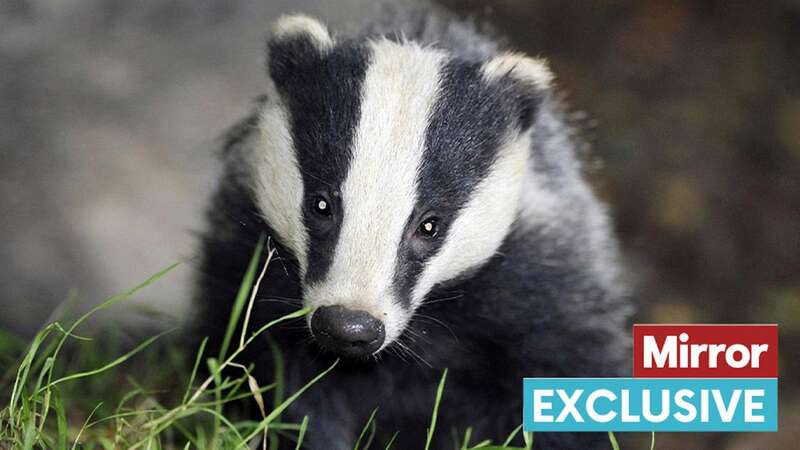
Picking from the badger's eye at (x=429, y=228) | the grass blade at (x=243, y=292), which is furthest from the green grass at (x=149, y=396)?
the badger's eye at (x=429, y=228)

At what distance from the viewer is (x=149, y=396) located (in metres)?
3.75

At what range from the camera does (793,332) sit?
195 inches

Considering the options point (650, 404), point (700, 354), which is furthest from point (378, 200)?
point (700, 354)

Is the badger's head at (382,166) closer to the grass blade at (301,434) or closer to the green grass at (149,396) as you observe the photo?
the green grass at (149,396)

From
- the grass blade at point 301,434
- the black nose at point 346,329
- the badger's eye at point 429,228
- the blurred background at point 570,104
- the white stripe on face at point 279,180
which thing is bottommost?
the grass blade at point 301,434

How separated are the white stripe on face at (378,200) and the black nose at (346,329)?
0.02m

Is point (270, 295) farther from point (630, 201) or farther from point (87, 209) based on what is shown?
point (630, 201)

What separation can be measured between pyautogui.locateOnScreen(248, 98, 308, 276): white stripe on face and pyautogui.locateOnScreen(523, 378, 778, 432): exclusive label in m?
0.81

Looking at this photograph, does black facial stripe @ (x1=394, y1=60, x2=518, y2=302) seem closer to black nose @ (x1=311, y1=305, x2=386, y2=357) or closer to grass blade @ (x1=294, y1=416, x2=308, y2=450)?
black nose @ (x1=311, y1=305, x2=386, y2=357)

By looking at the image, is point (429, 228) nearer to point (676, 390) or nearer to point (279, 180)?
point (279, 180)

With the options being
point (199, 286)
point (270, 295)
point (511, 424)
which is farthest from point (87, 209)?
point (511, 424)

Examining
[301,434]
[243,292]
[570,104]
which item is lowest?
[301,434]

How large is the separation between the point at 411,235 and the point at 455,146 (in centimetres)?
26

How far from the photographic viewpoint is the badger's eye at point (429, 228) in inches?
108
